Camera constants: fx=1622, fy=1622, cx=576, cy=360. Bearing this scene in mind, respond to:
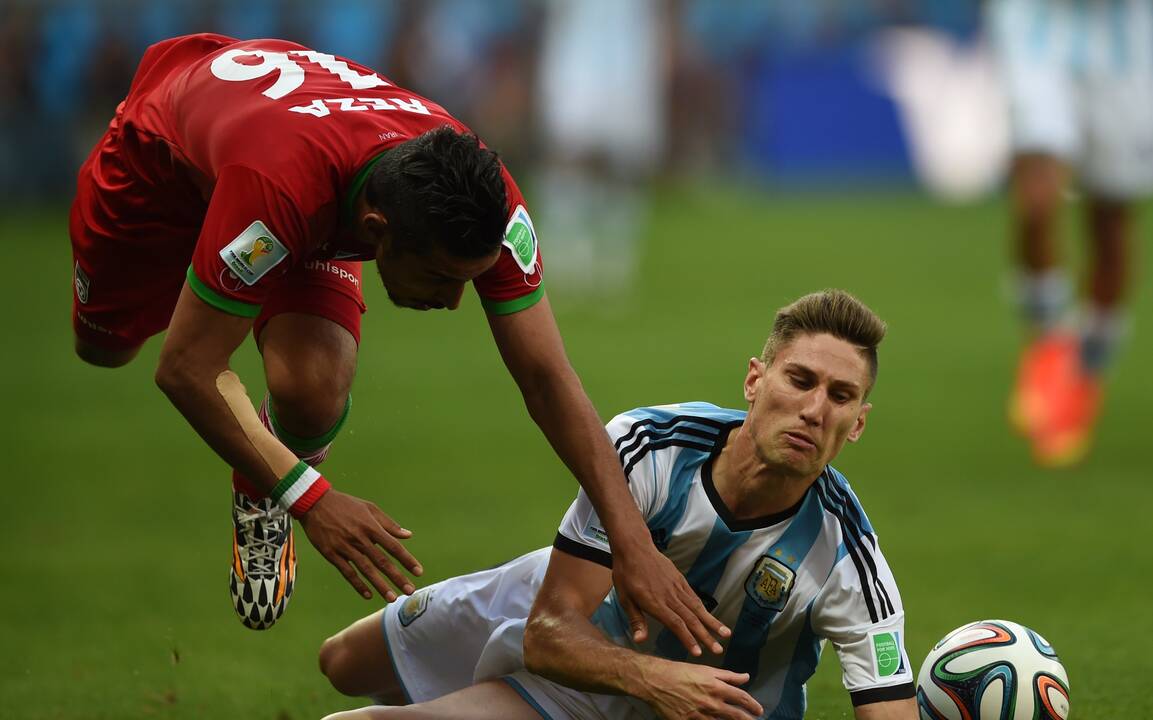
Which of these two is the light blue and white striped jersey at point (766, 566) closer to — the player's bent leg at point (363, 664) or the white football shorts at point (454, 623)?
the white football shorts at point (454, 623)

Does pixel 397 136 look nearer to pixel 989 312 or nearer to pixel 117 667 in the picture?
pixel 117 667

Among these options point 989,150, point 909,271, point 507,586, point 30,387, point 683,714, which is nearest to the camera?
point 683,714

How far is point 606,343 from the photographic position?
47.6 ft

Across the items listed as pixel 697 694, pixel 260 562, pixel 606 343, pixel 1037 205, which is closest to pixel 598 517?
pixel 697 694

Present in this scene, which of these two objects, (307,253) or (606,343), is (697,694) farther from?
(606,343)

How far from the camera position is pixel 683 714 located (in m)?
4.14

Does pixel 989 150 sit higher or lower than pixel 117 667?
higher

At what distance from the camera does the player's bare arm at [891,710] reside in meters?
4.31

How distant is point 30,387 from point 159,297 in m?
7.71

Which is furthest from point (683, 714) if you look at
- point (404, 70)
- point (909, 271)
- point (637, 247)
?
point (404, 70)

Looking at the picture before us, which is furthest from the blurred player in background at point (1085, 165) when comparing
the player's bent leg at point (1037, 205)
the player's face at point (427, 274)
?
the player's face at point (427, 274)

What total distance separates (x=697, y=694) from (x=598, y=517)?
23.5 inches

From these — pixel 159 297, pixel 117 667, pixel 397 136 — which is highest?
pixel 397 136

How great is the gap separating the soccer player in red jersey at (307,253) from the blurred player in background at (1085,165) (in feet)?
18.3
